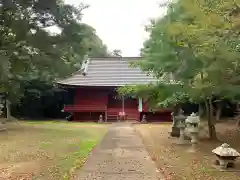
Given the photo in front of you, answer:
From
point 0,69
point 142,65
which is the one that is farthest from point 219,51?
point 0,69

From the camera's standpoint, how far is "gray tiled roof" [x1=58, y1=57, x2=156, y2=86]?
30438mm

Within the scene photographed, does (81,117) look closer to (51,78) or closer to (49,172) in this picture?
(51,78)

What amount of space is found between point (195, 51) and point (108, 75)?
23671mm

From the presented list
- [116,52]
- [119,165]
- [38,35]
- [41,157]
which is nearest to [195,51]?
[119,165]

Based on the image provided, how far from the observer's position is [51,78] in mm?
32469

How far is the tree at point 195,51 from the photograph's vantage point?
6.88 meters

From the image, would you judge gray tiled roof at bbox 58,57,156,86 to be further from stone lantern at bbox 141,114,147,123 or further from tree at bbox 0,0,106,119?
tree at bbox 0,0,106,119

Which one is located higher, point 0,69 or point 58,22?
point 58,22

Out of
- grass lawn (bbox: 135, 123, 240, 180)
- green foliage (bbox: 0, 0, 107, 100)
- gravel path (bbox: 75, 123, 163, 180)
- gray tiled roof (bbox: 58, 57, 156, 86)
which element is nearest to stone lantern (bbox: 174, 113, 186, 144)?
grass lawn (bbox: 135, 123, 240, 180)

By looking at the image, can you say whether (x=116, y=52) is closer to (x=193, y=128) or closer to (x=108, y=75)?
(x=108, y=75)

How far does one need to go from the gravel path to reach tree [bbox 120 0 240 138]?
281 centimetres

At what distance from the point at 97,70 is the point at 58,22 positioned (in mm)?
16014

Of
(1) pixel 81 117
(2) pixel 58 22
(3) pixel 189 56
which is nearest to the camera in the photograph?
(3) pixel 189 56

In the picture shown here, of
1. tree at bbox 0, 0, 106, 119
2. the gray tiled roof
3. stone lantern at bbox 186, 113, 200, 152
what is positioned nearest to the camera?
stone lantern at bbox 186, 113, 200, 152
